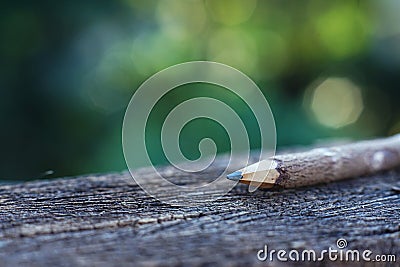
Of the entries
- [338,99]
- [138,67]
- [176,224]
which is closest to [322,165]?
[176,224]

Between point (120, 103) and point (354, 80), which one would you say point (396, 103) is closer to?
point (354, 80)

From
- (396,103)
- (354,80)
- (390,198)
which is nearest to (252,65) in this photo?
(354,80)

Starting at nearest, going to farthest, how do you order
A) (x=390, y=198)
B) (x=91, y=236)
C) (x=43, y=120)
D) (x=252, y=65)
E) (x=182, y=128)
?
(x=91, y=236) → (x=390, y=198) → (x=182, y=128) → (x=43, y=120) → (x=252, y=65)

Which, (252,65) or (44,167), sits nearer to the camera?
(44,167)

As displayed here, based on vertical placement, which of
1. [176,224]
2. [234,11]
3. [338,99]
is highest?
[234,11]

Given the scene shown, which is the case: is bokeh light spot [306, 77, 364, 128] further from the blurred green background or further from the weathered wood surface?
the weathered wood surface

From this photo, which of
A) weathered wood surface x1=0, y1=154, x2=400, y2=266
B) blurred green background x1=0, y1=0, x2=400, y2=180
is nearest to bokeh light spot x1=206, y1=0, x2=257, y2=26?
blurred green background x1=0, y1=0, x2=400, y2=180

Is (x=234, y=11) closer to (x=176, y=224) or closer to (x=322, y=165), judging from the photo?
(x=322, y=165)
